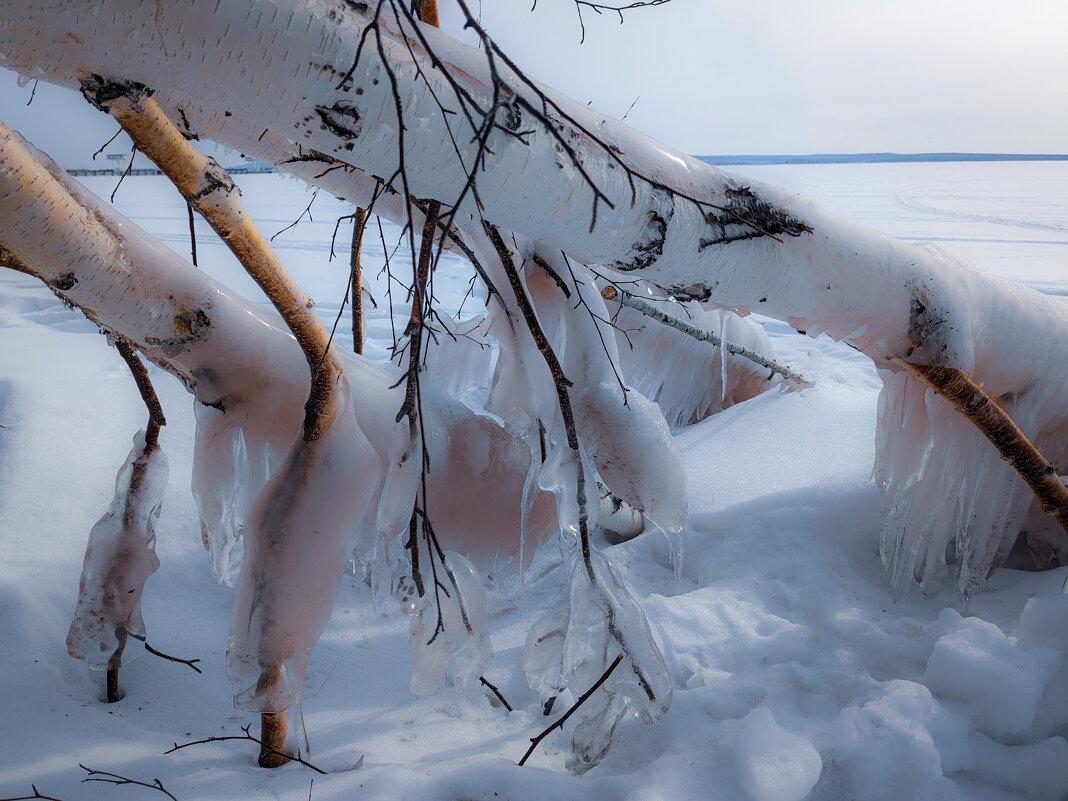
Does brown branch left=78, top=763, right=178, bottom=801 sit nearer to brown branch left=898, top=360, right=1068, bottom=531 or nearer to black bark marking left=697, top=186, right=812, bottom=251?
black bark marking left=697, top=186, right=812, bottom=251

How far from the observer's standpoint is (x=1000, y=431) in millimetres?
1836

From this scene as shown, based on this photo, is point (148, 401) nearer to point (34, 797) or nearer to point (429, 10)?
point (34, 797)

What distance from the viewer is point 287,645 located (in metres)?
1.49

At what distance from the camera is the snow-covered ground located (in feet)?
4.80

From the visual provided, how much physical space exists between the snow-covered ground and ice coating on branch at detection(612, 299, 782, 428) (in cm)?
42

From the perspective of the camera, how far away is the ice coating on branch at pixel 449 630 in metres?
1.56

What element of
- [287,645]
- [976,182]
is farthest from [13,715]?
[976,182]

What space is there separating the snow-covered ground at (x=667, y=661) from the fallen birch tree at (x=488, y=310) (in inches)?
7.7

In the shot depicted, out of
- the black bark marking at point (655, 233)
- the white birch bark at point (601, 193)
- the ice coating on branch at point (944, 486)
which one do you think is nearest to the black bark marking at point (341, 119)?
the white birch bark at point (601, 193)

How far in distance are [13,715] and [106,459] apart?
1222 millimetres

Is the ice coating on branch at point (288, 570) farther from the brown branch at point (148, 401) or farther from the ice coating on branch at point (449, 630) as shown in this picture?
the brown branch at point (148, 401)

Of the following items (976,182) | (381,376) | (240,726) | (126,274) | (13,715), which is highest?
(976,182)

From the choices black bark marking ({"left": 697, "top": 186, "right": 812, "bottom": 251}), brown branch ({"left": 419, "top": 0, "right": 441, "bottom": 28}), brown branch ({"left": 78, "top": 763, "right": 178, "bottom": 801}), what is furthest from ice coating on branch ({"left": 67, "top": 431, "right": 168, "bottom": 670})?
black bark marking ({"left": 697, "top": 186, "right": 812, "bottom": 251})

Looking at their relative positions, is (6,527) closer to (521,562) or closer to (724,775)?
(521,562)
